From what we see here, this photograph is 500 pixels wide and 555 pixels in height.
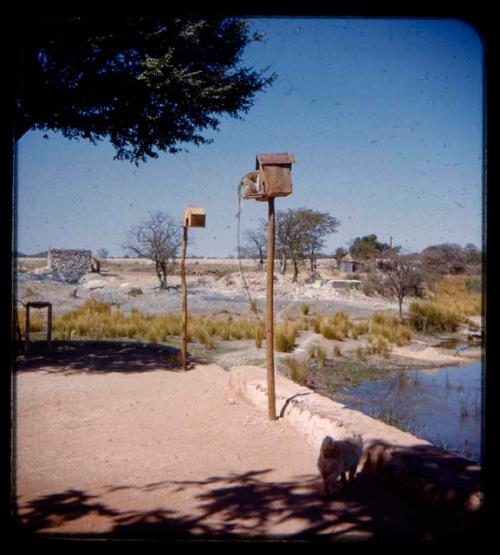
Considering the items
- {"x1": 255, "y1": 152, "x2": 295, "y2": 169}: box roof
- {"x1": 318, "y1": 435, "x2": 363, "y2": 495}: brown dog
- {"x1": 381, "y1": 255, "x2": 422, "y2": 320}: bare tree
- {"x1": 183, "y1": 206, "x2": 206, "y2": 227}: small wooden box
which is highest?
{"x1": 255, "y1": 152, "x2": 295, "y2": 169}: box roof

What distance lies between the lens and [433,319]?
57.0 ft

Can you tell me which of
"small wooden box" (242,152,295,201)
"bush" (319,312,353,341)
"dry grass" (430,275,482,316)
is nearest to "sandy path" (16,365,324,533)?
"small wooden box" (242,152,295,201)

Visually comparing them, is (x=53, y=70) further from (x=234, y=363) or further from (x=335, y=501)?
(x=335, y=501)

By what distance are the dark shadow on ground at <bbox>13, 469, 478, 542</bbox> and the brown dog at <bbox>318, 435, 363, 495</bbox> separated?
104mm

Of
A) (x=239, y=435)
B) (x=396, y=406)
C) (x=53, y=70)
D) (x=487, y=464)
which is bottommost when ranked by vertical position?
(x=396, y=406)

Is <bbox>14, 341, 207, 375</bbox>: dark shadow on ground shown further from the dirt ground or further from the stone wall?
the stone wall

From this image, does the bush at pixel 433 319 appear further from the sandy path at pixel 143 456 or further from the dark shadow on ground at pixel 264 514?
the dark shadow on ground at pixel 264 514

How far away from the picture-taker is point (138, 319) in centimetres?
1557

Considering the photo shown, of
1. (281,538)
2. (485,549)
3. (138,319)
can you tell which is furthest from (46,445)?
(138,319)

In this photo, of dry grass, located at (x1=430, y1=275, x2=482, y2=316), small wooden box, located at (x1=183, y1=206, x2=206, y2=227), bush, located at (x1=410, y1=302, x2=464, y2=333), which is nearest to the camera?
small wooden box, located at (x1=183, y1=206, x2=206, y2=227)

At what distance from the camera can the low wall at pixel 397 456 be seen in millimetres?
2936

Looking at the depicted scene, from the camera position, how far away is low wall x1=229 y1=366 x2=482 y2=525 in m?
2.94

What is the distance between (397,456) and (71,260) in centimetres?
3168

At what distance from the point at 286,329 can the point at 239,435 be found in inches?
347
